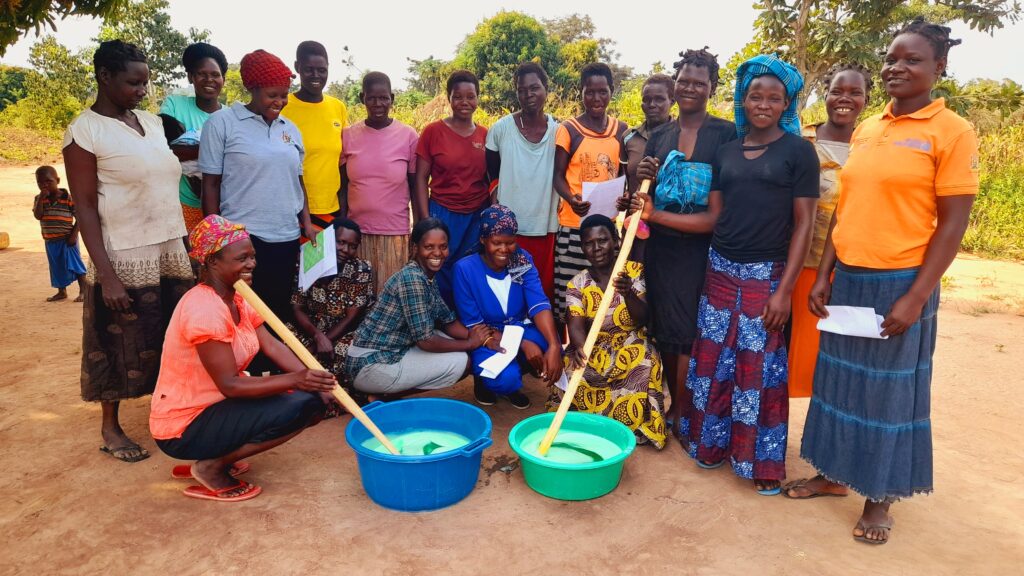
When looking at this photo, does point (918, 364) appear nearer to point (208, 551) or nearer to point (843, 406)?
point (843, 406)

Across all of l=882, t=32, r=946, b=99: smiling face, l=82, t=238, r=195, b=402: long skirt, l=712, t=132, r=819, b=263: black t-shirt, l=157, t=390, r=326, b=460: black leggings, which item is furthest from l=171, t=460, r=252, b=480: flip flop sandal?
l=882, t=32, r=946, b=99: smiling face

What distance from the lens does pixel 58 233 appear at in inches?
227

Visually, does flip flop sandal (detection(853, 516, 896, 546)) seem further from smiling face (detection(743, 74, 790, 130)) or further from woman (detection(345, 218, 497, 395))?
woman (detection(345, 218, 497, 395))

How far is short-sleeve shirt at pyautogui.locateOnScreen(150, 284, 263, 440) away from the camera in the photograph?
2289mm

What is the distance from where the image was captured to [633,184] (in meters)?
3.38

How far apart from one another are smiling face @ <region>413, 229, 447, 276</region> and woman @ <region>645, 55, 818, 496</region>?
130 cm

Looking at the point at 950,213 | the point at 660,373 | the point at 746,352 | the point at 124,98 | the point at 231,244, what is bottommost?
the point at 660,373

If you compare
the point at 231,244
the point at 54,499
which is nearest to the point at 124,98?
the point at 231,244

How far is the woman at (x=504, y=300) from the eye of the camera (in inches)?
127

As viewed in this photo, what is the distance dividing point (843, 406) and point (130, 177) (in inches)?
121

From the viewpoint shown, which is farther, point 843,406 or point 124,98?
point 124,98

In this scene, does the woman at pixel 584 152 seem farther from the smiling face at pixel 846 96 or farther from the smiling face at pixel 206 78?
the smiling face at pixel 206 78

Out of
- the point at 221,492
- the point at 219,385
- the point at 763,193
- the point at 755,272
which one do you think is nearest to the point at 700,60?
the point at 763,193

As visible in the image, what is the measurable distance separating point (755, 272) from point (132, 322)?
276 cm
